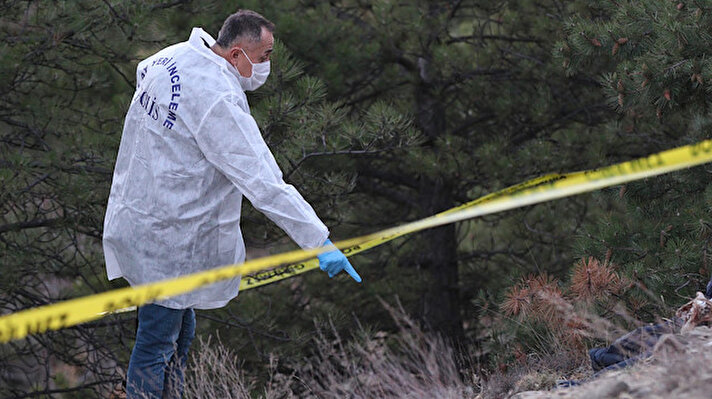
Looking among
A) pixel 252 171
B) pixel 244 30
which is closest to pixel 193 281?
pixel 252 171

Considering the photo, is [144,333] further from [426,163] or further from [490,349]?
[426,163]

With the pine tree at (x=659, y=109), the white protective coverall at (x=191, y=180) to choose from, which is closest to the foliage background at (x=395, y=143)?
the pine tree at (x=659, y=109)

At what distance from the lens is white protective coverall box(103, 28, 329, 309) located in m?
3.71

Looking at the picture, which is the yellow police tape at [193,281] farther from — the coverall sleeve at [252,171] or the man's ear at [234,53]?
the man's ear at [234,53]

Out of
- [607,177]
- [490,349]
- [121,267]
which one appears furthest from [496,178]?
[121,267]

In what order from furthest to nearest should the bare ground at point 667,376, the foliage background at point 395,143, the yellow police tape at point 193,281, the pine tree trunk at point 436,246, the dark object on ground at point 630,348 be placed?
the pine tree trunk at point 436,246
the foliage background at point 395,143
the yellow police tape at point 193,281
the dark object on ground at point 630,348
the bare ground at point 667,376

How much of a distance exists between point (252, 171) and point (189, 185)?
33 cm

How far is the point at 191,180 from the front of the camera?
3844mm

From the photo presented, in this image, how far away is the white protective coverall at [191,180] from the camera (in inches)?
146

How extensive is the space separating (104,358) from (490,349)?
267 centimetres

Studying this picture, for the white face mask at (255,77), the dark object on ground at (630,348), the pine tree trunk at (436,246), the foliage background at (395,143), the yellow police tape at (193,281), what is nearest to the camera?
the dark object on ground at (630,348)

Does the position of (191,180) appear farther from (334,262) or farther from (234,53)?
(334,262)

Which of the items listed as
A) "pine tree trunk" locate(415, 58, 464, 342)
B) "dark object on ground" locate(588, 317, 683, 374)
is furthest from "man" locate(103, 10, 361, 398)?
"pine tree trunk" locate(415, 58, 464, 342)

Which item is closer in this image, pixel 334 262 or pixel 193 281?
pixel 334 262
